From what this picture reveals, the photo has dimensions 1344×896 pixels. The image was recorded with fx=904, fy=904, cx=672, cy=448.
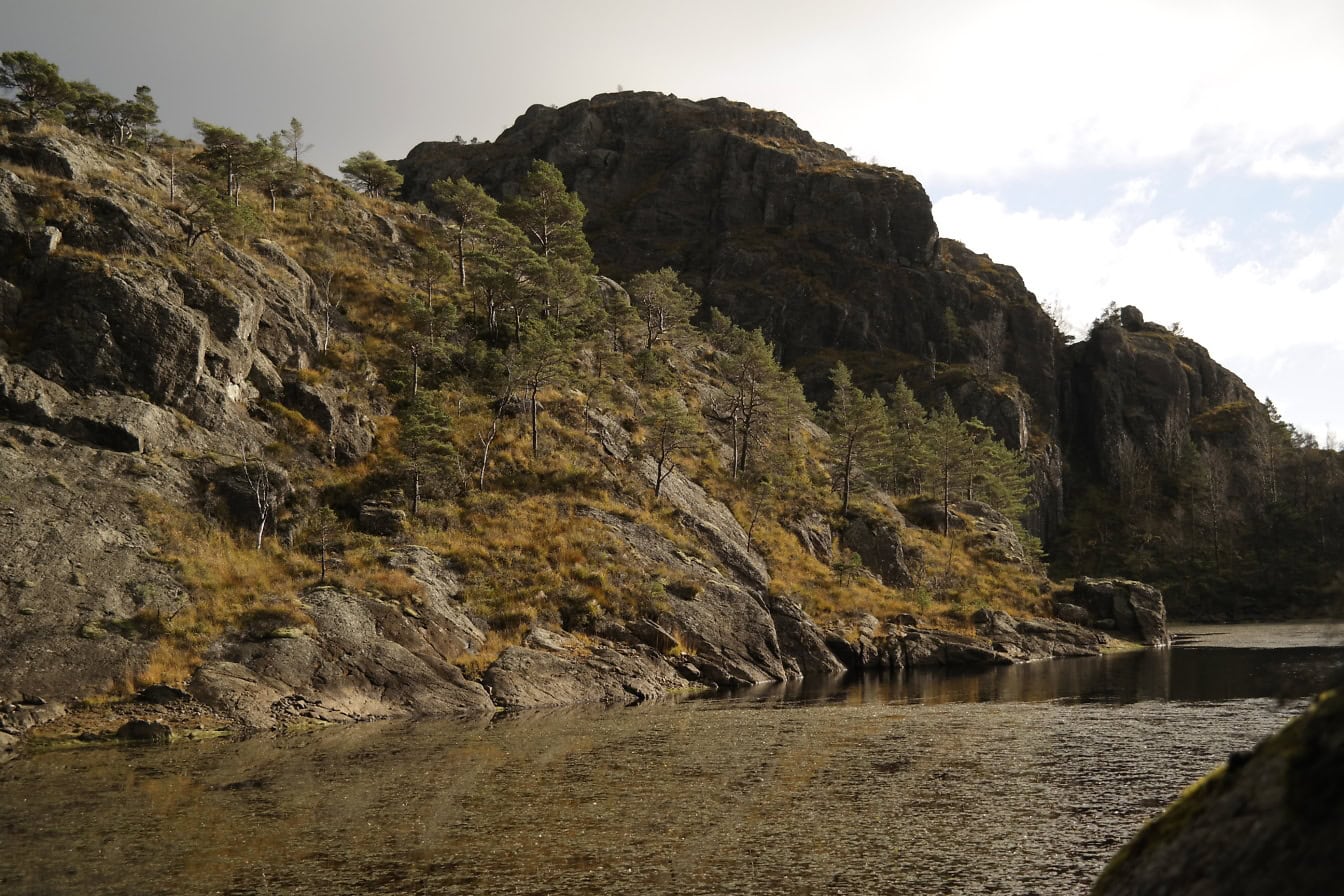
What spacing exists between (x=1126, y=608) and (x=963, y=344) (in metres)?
95.2

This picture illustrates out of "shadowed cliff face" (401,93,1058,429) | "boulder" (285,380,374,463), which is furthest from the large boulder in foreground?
"shadowed cliff face" (401,93,1058,429)

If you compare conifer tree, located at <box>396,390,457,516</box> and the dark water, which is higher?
conifer tree, located at <box>396,390,457,516</box>

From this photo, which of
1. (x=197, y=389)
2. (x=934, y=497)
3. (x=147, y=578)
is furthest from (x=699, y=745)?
(x=934, y=497)

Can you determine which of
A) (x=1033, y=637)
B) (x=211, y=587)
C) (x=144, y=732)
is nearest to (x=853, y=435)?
(x=1033, y=637)

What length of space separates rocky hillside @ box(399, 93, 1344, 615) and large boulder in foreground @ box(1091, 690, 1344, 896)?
150542 mm

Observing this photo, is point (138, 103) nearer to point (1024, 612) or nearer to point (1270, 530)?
point (1024, 612)

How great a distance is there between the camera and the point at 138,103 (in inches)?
3211

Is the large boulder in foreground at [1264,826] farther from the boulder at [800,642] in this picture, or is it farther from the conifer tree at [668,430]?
the conifer tree at [668,430]

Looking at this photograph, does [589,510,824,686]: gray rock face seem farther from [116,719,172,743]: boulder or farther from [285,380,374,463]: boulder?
[116,719,172,743]: boulder

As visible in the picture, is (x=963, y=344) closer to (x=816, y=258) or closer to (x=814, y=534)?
(x=816, y=258)

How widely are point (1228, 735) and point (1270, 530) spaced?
142 meters

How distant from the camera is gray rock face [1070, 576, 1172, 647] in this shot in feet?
278

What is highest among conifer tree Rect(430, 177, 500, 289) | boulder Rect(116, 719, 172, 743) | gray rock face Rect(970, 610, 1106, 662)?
conifer tree Rect(430, 177, 500, 289)

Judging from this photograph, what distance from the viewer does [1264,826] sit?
713 centimetres
